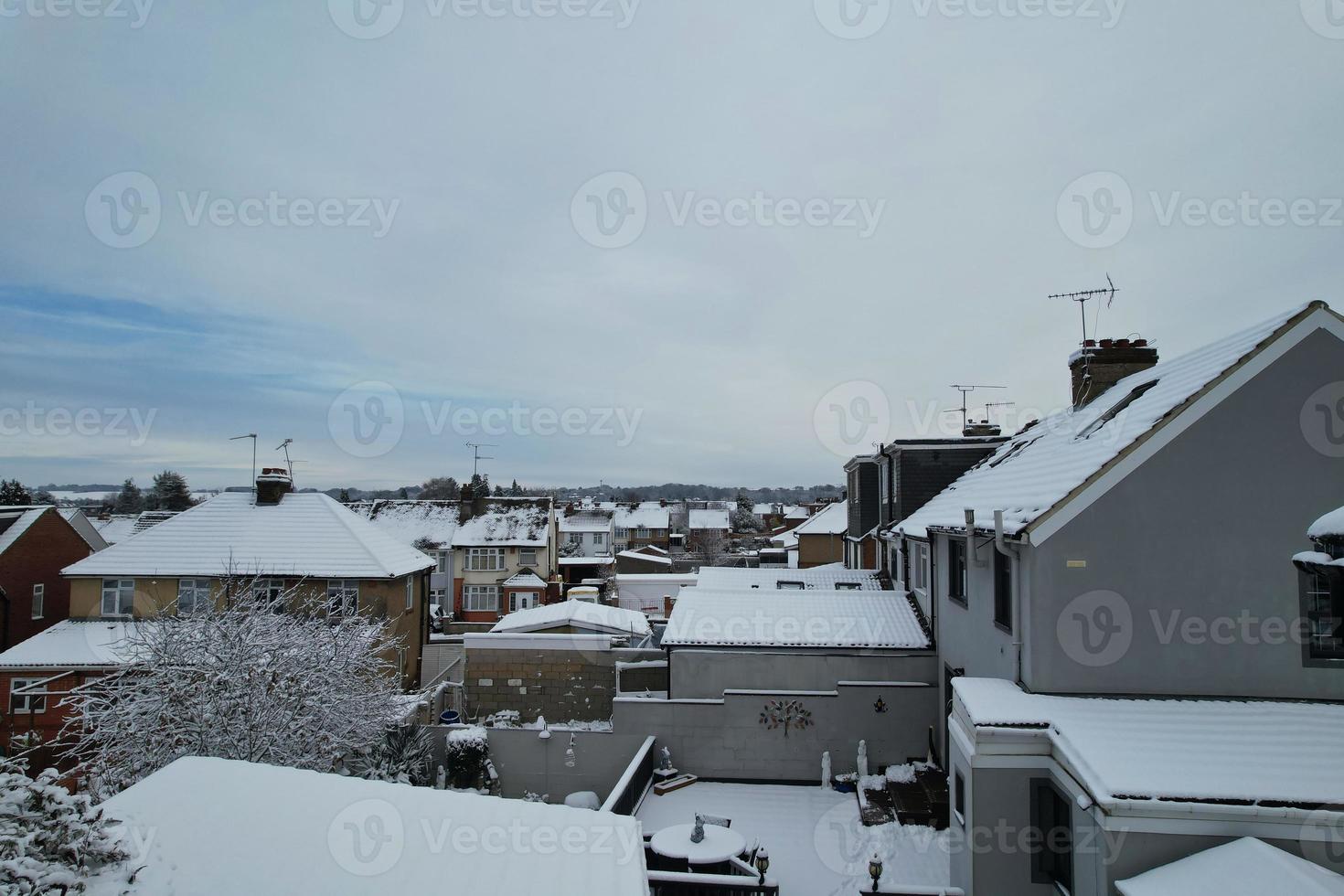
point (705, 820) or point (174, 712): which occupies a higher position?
point (174, 712)

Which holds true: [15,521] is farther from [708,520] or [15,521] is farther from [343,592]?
[708,520]

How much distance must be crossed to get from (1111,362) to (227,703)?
1924cm

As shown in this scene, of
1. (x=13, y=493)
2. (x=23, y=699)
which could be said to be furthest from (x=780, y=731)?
(x=13, y=493)

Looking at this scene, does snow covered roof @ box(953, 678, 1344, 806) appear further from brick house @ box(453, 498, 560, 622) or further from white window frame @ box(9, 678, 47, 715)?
brick house @ box(453, 498, 560, 622)

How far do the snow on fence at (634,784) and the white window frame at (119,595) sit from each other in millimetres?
17664

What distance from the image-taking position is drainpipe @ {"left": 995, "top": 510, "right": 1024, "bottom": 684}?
9.23 meters

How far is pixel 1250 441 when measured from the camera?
8.61 m

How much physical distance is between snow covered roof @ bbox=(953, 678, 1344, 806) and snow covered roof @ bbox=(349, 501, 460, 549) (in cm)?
3442

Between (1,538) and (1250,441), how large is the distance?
1464 inches

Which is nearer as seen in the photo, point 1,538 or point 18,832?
point 18,832

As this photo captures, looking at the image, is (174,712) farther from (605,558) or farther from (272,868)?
(605,558)

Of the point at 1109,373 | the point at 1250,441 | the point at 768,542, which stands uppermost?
the point at 1109,373

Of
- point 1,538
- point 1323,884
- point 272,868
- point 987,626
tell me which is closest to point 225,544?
point 1,538

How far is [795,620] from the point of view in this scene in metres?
15.5
